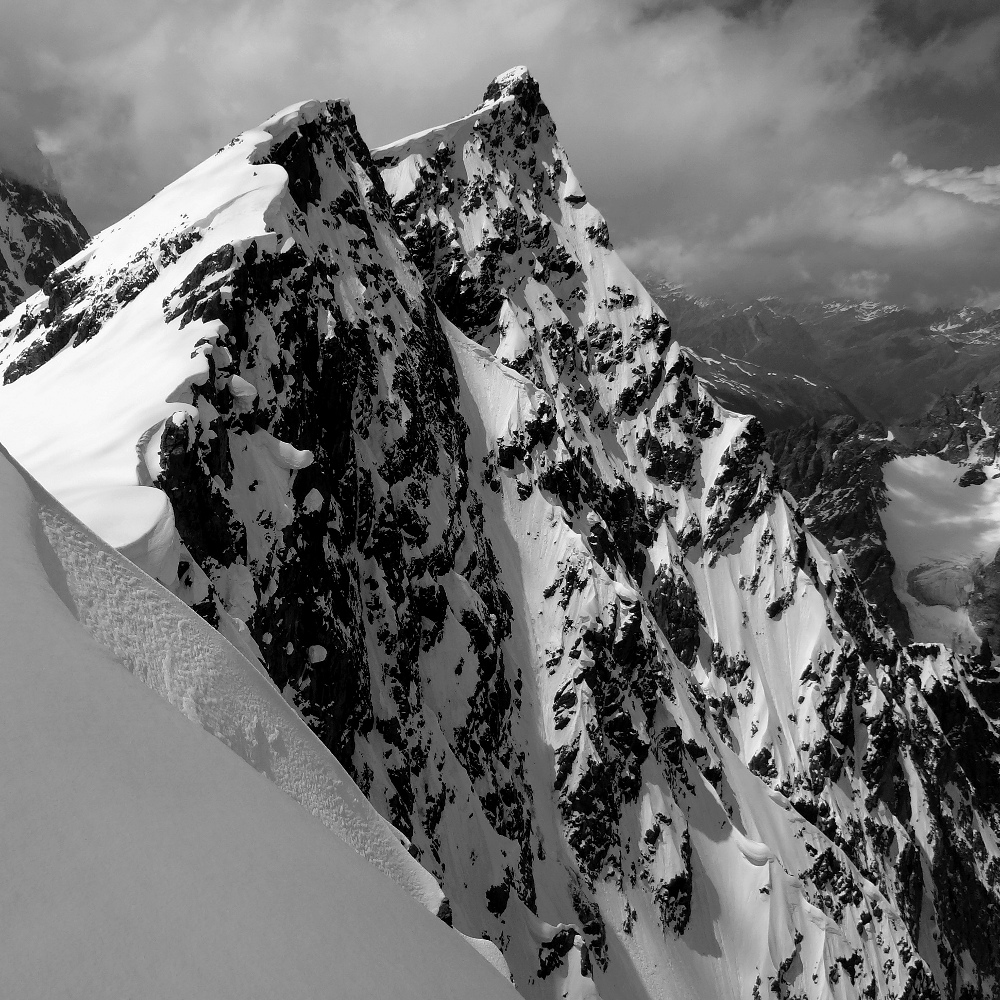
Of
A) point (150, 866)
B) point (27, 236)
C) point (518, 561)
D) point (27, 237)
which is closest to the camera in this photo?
point (150, 866)

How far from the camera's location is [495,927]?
172 feet

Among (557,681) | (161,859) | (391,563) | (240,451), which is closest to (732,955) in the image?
(557,681)

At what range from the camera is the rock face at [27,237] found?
17125 centimetres

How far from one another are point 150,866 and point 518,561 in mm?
73688

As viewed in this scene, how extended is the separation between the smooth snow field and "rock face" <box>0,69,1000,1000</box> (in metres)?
9.47

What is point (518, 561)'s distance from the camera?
7944 centimetres

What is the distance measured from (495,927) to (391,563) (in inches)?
1150

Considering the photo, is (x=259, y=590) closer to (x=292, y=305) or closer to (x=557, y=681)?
(x=292, y=305)

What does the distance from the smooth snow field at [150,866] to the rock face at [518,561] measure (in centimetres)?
947

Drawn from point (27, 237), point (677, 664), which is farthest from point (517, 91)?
point (27, 237)

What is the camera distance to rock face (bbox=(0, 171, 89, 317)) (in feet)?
562

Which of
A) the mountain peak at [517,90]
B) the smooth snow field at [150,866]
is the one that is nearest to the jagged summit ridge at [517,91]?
the mountain peak at [517,90]

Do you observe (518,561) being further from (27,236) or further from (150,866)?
(27,236)

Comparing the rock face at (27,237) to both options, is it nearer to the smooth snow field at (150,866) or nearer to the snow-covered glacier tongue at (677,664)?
the snow-covered glacier tongue at (677,664)
